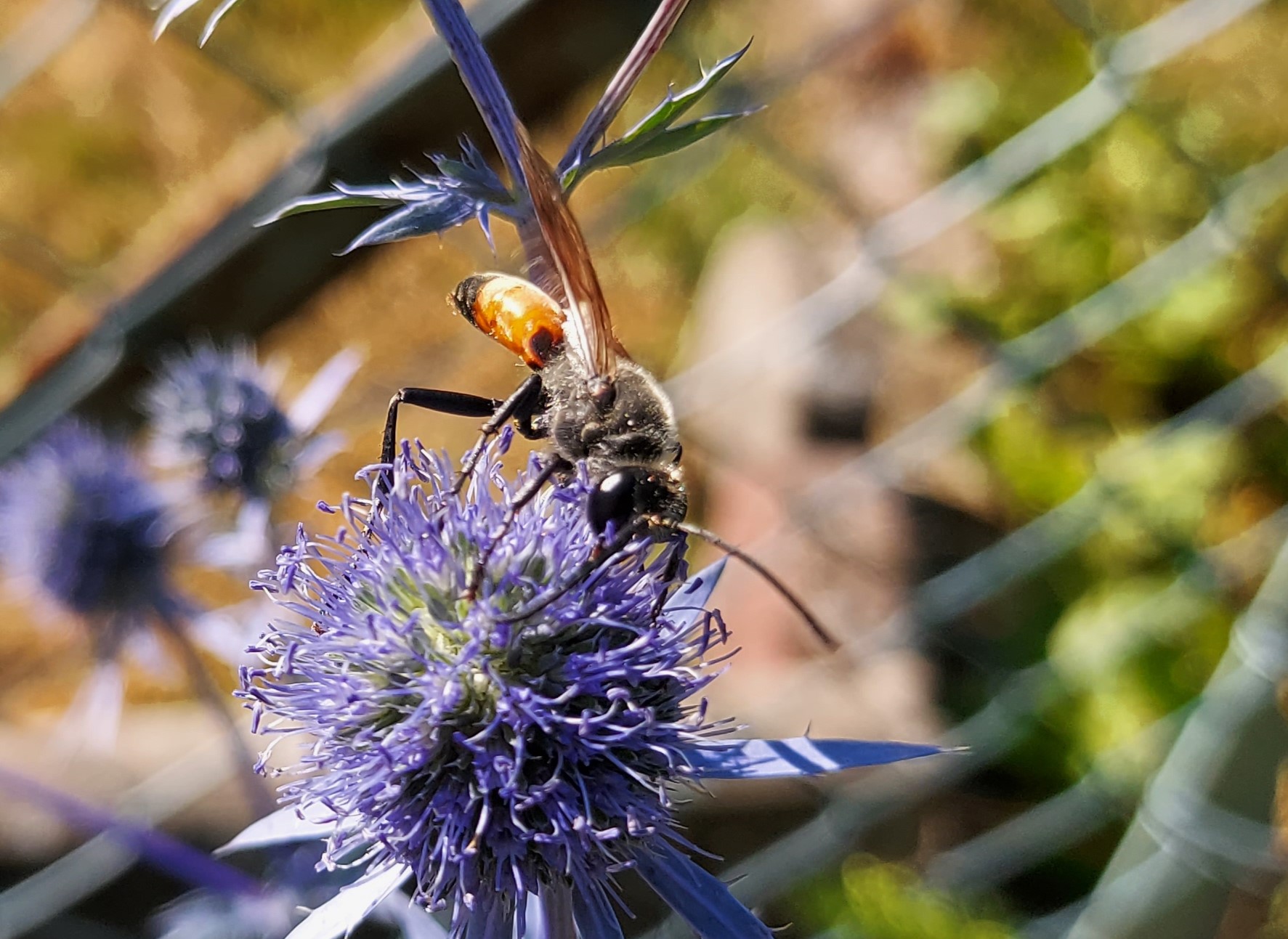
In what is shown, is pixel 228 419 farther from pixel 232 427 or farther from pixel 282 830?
pixel 282 830

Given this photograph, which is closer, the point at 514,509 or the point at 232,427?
the point at 514,509

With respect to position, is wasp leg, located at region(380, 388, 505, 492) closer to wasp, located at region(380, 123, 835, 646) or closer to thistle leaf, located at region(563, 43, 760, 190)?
wasp, located at region(380, 123, 835, 646)

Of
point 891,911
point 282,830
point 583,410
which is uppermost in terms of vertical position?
point 583,410

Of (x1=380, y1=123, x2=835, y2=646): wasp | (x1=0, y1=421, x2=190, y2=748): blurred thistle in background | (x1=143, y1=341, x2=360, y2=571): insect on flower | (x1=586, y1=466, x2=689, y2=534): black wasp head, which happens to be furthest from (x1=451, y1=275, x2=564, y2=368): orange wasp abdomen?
(x1=0, y1=421, x2=190, y2=748): blurred thistle in background

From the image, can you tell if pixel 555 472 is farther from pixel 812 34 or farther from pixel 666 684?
pixel 812 34

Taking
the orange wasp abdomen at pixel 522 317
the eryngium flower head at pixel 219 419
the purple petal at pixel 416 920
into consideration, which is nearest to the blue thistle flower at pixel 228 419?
the eryngium flower head at pixel 219 419

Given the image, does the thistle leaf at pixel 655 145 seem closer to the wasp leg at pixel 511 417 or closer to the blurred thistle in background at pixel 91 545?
the wasp leg at pixel 511 417

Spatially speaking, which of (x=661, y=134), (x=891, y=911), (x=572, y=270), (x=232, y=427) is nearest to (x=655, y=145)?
(x=661, y=134)
